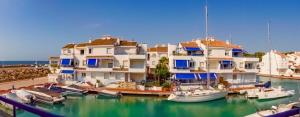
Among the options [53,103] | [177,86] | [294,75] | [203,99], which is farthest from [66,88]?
[294,75]

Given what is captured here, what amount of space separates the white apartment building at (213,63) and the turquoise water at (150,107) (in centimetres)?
634

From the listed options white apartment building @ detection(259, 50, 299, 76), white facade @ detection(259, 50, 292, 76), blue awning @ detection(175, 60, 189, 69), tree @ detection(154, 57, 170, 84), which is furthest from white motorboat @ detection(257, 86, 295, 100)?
white facade @ detection(259, 50, 292, 76)

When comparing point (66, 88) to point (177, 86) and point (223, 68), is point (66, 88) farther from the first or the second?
point (223, 68)

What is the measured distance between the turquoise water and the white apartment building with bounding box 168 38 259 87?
20.8 ft

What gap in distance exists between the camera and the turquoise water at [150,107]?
2672cm

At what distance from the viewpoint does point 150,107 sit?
2980cm

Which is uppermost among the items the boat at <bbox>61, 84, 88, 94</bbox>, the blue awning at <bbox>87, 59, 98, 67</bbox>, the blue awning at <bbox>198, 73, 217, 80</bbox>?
the blue awning at <bbox>87, 59, 98, 67</bbox>

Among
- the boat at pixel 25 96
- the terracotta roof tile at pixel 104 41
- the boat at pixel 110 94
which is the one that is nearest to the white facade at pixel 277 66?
the terracotta roof tile at pixel 104 41

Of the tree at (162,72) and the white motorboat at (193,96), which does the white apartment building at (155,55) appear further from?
the white motorboat at (193,96)

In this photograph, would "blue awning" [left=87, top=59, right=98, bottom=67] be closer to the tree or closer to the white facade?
the tree

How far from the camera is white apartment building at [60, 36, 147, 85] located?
42.5 metres

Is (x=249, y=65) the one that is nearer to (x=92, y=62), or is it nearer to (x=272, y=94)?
(x=272, y=94)

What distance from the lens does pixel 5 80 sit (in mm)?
46469

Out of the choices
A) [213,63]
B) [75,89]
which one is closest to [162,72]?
[213,63]
